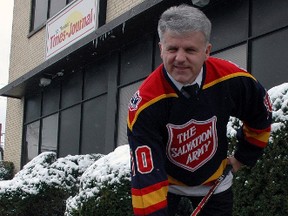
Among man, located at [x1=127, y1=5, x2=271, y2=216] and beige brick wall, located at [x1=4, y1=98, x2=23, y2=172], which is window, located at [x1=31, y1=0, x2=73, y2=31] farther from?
man, located at [x1=127, y1=5, x2=271, y2=216]

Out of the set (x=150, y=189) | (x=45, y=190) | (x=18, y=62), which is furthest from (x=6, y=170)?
(x=150, y=189)

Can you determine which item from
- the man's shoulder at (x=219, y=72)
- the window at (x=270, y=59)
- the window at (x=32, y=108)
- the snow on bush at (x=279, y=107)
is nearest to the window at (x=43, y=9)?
the window at (x=32, y=108)

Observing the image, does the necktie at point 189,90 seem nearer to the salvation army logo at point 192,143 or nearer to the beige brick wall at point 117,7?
the salvation army logo at point 192,143

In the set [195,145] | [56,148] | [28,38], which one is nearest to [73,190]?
[56,148]

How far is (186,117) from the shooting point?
2.78m

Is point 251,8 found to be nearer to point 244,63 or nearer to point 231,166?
point 244,63

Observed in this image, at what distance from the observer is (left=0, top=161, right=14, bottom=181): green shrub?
14188 millimetres

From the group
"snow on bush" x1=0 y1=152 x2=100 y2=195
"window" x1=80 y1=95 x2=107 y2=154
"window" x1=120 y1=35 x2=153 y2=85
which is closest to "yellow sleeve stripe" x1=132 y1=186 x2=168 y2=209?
"snow on bush" x1=0 y1=152 x2=100 y2=195

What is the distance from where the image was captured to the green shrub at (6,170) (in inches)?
559

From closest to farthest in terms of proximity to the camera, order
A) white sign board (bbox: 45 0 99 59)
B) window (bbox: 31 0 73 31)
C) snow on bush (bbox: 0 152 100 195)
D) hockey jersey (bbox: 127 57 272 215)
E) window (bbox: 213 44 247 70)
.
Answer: hockey jersey (bbox: 127 57 272 215) → window (bbox: 213 44 247 70) → snow on bush (bbox: 0 152 100 195) → white sign board (bbox: 45 0 99 59) → window (bbox: 31 0 73 31)

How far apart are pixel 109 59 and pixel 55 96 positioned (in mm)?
2900

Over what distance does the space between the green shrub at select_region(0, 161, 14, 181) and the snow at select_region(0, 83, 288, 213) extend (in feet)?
18.1

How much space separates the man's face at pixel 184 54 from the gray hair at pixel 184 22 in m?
0.02

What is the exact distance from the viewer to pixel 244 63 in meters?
7.34
